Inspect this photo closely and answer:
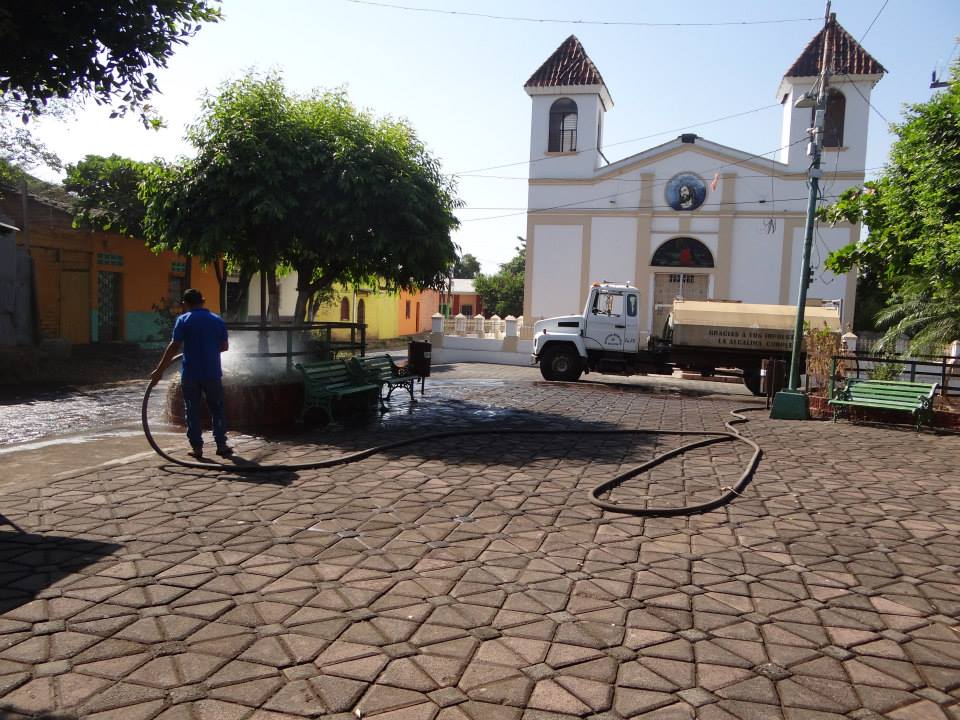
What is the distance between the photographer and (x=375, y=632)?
3486 millimetres

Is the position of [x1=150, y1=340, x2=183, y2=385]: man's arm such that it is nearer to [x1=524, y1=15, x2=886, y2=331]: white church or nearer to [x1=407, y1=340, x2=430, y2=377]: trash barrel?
[x1=407, y1=340, x2=430, y2=377]: trash barrel

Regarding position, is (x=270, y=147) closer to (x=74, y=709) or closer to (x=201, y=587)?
(x=201, y=587)

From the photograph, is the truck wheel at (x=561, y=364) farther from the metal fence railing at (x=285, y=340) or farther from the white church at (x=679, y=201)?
the white church at (x=679, y=201)

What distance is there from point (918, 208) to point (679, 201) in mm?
17208

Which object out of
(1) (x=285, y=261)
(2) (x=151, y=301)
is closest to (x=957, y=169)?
(1) (x=285, y=261)

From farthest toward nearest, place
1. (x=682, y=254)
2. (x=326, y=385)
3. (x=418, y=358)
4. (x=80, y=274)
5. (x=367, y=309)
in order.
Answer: (x=367, y=309)
(x=682, y=254)
(x=80, y=274)
(x=418, y=358)
(x=326, y=385)

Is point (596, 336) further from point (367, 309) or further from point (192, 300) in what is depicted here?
point (367, 309)

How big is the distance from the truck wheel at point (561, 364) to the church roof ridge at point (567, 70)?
15.1m

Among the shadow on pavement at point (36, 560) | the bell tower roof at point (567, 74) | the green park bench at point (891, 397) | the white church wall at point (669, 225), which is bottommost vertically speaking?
the shadow on pavement at point (36, 560)

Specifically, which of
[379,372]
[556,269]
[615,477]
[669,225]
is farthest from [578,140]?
[615,477]

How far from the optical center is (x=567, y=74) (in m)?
29.0

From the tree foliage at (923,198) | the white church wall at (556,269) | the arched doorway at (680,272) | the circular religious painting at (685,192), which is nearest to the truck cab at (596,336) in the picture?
the tree foliage at (923,198)

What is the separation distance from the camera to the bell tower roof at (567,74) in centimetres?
2856

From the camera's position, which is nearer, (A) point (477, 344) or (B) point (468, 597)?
(B) point (468, 597)
